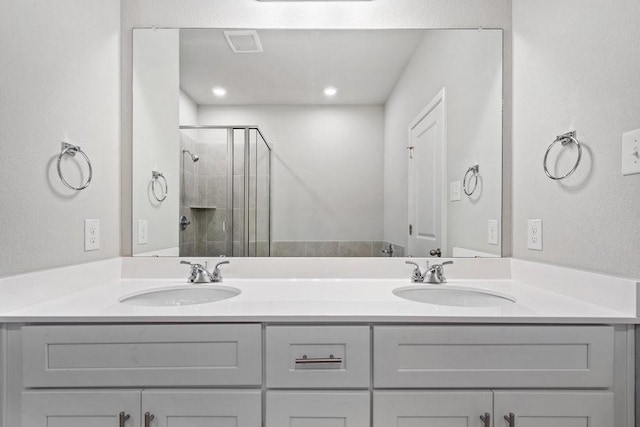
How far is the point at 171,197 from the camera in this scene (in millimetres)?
1617

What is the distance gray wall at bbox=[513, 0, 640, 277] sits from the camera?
0.99 metres

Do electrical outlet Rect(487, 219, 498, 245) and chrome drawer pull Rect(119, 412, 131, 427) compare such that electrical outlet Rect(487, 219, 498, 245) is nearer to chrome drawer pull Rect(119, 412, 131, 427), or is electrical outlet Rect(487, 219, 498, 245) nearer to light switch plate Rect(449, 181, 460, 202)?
light switch plate Rect(449, 181, 460, 202)

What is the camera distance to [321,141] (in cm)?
160

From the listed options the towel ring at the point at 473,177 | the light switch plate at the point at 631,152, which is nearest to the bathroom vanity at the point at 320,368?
the light switch plate at the point at 631,152

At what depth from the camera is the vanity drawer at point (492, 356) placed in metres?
0.99

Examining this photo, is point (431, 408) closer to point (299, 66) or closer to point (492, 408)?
point (492, 408)

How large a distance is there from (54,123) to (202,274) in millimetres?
753

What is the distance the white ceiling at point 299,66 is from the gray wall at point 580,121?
1.69 ft

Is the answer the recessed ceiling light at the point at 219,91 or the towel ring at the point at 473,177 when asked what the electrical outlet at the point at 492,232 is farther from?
the recessed ceiling light at the point at 219,91

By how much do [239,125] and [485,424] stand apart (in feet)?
4.69

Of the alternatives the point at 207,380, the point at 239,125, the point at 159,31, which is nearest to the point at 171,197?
the point at 239,125

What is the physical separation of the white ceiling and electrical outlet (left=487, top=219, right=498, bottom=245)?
29.1 inches

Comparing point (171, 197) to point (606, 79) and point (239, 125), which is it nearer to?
point (239, 125)

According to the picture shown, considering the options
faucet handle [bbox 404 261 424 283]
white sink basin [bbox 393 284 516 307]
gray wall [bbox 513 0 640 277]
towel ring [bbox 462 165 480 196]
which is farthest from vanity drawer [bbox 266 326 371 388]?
towel ring [bbox 462 165 480 196]
